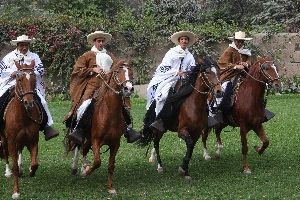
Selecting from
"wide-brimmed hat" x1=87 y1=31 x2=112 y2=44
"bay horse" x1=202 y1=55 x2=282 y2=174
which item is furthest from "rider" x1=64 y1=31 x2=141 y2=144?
"bay horse" x1=202 y1=55 x2=282 y2=174

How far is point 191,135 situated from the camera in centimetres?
1069

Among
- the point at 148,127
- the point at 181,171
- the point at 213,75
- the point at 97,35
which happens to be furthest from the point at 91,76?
the point at 181,171

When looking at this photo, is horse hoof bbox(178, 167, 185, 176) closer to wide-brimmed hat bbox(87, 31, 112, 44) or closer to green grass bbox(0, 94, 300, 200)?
green grass bbox(0, 94, 300, 200)

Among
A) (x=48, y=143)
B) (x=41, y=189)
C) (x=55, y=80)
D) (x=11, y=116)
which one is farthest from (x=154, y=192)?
(x=55, y=80)

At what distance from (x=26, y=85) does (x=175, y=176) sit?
3.34m

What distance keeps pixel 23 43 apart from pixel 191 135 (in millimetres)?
3351

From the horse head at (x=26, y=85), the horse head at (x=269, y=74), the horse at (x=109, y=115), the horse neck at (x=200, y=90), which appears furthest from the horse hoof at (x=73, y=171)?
the horse head at (x=269, y=74)

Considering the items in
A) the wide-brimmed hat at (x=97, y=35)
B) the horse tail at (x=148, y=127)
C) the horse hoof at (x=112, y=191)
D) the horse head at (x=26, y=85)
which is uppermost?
the wide-brimmed hat at (x=97, y=35)

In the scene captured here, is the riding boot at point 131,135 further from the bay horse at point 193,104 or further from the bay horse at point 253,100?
the bay horse at point 253,100

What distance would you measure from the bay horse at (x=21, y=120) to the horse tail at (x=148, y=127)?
251 cm

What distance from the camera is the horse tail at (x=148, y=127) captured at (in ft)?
38.1

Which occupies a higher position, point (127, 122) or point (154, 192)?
point (127, 122)

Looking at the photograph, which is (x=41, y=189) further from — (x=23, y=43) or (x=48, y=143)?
(x=48, y=143)

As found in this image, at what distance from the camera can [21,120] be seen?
31.3 ft
